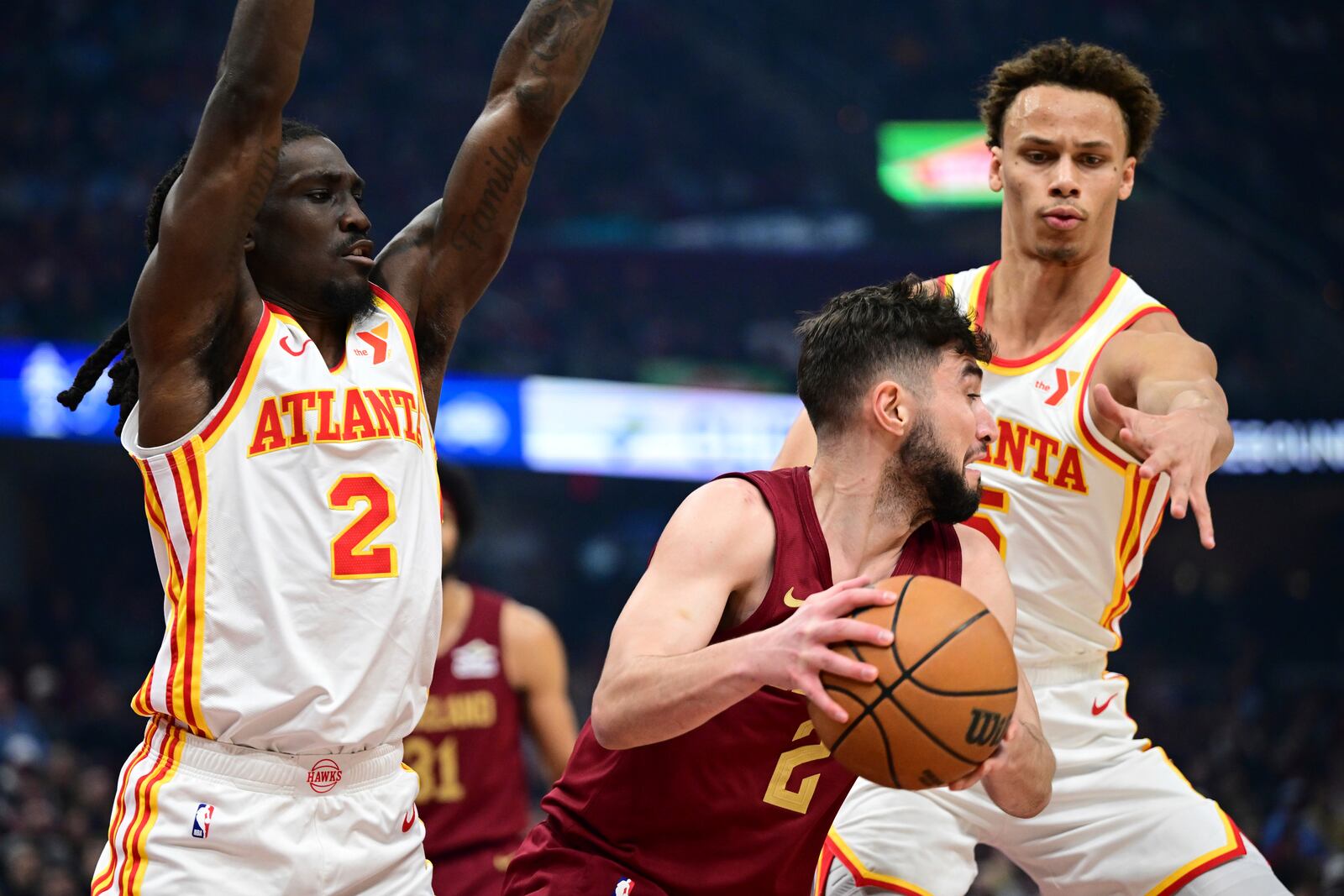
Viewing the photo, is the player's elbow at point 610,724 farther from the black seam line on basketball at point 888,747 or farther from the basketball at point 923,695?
the black seam line on basketball at point 888,747

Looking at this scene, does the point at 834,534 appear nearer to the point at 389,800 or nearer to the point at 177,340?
the point at 389,800

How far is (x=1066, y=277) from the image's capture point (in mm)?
4430

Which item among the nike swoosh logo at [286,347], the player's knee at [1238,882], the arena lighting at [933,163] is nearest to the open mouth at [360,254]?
the nike swoosh logo at [286,347]

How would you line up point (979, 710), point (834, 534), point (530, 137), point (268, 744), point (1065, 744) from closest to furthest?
point (979, 710) < point (268, 744) < point (834, 534) < point (530, 137) < point (1065, 744)

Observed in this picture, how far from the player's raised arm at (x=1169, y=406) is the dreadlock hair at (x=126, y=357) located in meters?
2.04

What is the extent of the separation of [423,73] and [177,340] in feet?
61.2

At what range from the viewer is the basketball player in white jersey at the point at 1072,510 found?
13.4 ft

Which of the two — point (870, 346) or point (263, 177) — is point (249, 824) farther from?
point (870, 346)

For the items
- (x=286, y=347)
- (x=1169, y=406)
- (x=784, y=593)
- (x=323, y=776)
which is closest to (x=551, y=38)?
(x=286, y=347)

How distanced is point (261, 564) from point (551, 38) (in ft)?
5.40

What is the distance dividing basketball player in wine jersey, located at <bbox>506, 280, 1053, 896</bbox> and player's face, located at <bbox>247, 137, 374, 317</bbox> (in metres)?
0.95

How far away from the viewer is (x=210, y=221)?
3.14 m

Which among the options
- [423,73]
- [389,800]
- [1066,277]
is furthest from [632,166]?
[389,800]

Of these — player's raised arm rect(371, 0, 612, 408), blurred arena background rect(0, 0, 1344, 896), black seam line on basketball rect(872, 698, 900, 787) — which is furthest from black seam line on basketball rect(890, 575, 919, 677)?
blurred arena background rect(0, 0, 1344, 896)
